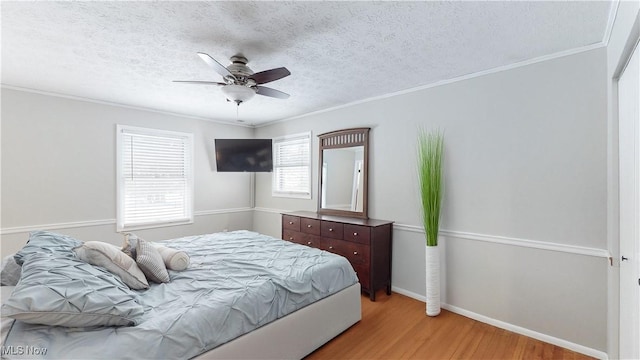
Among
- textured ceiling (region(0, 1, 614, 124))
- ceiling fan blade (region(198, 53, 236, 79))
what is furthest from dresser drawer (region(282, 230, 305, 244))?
ceiling fan blade (region(198, 53, 236, 79))

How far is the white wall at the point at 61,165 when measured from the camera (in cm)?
335

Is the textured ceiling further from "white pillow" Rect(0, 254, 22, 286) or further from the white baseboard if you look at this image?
the white baseboard

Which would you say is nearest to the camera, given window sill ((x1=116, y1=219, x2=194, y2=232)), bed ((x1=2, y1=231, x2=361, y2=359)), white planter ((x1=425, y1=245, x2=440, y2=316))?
bed ((x1=2, y1=231, x2=361, y2=359))

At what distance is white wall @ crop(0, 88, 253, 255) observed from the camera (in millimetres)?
3354

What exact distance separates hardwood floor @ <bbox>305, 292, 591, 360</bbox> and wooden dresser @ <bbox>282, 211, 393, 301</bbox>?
458 mm

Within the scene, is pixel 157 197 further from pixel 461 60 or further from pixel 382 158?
pixel 461 60

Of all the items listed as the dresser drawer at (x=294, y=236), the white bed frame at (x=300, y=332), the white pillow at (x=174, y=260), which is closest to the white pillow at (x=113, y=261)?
the white pillow at (x=174, y=260)

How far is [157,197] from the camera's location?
4551 millimetres

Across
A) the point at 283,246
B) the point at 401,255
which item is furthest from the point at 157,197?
the point at 401,255

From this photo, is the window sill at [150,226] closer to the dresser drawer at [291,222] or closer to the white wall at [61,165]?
the white wall at [61,165]

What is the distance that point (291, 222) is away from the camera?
14.2 ft

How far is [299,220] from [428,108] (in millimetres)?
2312

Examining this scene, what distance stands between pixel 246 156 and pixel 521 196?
397 centimetres

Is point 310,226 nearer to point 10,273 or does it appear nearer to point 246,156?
point 246,156
